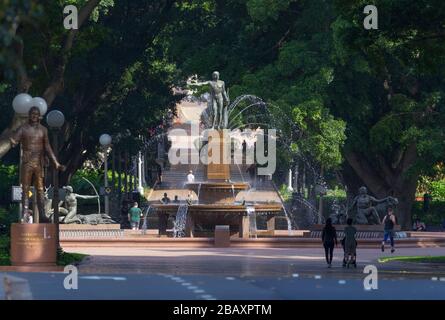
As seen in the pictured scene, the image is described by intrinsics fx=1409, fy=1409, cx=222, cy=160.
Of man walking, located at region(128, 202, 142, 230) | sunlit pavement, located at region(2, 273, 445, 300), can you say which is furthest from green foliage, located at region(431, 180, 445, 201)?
sunlit pavement, located at region(2, 273, 445, 300)

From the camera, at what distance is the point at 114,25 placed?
67750 millimetres

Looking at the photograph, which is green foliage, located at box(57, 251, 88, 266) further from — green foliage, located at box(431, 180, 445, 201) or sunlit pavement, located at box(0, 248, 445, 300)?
green foliage, located at box(431, 180, 445, 201)

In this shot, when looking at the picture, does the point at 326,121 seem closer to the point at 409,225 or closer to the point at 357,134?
the point at 357,134

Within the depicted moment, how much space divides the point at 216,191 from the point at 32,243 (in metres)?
19.6

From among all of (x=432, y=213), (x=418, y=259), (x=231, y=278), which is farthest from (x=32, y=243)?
(x=432, y=213)

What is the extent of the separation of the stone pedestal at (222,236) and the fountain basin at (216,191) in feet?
14.1

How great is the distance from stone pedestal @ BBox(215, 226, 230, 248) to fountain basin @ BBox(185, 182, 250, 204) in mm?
4296

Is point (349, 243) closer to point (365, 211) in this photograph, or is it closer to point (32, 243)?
point (32, 243)

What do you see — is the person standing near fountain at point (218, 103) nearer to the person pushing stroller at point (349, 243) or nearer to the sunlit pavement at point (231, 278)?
the sunlit pavement at point (231, 278)

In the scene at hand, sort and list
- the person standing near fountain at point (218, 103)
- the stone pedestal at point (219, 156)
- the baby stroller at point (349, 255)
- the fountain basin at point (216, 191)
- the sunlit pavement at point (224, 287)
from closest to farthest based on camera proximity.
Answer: the sunlit pavement at point (224, 287) → the baby stroller at point (349, 255) → the fountain basin at point (216, 191) → the stone pedestal at point (219, 156) → the person standing near fountain at point (218, 103)

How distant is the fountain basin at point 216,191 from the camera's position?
169ft

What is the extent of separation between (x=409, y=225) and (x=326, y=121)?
27.6 ft

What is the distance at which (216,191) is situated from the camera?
170 ft

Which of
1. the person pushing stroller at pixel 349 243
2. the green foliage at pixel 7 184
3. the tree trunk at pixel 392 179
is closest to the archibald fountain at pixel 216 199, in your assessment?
the tree trunk at pixel 392 179
